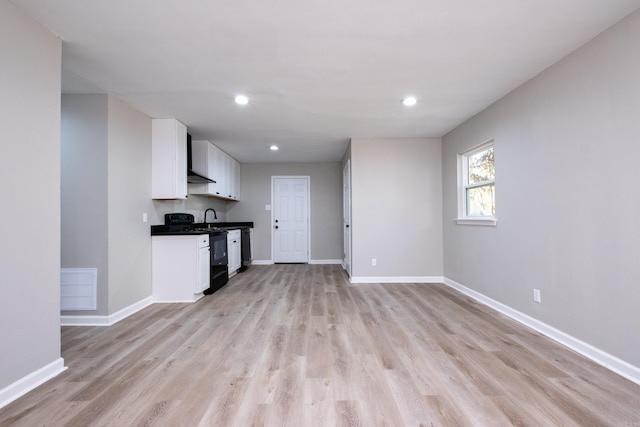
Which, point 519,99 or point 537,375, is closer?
point 537,375

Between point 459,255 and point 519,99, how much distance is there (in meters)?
2.16

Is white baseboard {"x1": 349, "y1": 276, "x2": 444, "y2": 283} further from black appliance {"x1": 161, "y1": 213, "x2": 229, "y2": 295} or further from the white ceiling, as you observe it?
the white ceiling

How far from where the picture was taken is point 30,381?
1879 millimetres

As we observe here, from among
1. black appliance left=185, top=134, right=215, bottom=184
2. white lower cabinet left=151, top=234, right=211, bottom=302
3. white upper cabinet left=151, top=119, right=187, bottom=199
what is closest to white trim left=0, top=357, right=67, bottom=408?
white lower cabinet left=151, top=234, right=211, bottom=302

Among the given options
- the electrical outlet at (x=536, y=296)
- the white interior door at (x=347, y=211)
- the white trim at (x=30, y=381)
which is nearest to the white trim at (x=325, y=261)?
the white interior door at (x=347, y=211)

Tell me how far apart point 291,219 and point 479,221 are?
4.27 m

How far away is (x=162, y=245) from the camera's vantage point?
3816 mm

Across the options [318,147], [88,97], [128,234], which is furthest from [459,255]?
[88,97]

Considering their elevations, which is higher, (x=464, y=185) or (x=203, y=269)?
(x=464, y=185)

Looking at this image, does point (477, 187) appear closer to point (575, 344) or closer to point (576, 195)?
point (576, 195)

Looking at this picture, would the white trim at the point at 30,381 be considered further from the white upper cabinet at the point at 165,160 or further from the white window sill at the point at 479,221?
the white window sill at the point at 479,221

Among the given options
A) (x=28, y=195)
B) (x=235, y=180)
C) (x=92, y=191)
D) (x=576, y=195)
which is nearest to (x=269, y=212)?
(x=235, y=180)

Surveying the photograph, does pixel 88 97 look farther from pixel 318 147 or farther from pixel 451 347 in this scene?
pixel 451 347

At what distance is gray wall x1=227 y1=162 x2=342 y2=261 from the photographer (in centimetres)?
705
